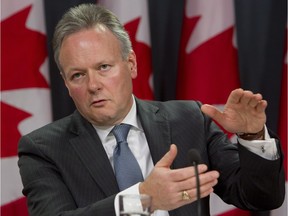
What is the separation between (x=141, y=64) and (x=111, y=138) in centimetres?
64

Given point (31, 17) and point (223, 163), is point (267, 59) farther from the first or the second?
point (31, 17)

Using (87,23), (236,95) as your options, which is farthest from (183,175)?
(87,23)

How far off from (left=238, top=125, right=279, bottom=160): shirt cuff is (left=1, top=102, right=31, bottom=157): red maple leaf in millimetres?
1086

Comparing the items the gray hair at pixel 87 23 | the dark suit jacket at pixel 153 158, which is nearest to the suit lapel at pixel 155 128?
the dark suit jacket at pixel 153 158

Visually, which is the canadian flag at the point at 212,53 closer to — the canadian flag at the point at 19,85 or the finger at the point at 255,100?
the canadian flag at the point at 19,85

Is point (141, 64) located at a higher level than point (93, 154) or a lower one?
higher

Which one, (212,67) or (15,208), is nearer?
(15,208)

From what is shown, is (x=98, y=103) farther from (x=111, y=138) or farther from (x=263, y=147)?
(x=263, y=147)

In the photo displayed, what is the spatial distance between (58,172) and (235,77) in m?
1.01

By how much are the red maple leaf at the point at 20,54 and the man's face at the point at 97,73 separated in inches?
22.6

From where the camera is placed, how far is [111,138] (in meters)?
2.02

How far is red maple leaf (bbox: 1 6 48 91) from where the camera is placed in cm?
249

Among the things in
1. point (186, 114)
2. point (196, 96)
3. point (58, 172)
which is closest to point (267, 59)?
point (196, 96)

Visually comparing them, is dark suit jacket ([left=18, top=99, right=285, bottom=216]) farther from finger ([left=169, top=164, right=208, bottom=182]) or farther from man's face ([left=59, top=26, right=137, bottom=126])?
finger ([left=169, top=164, right=208, bottom=182])
